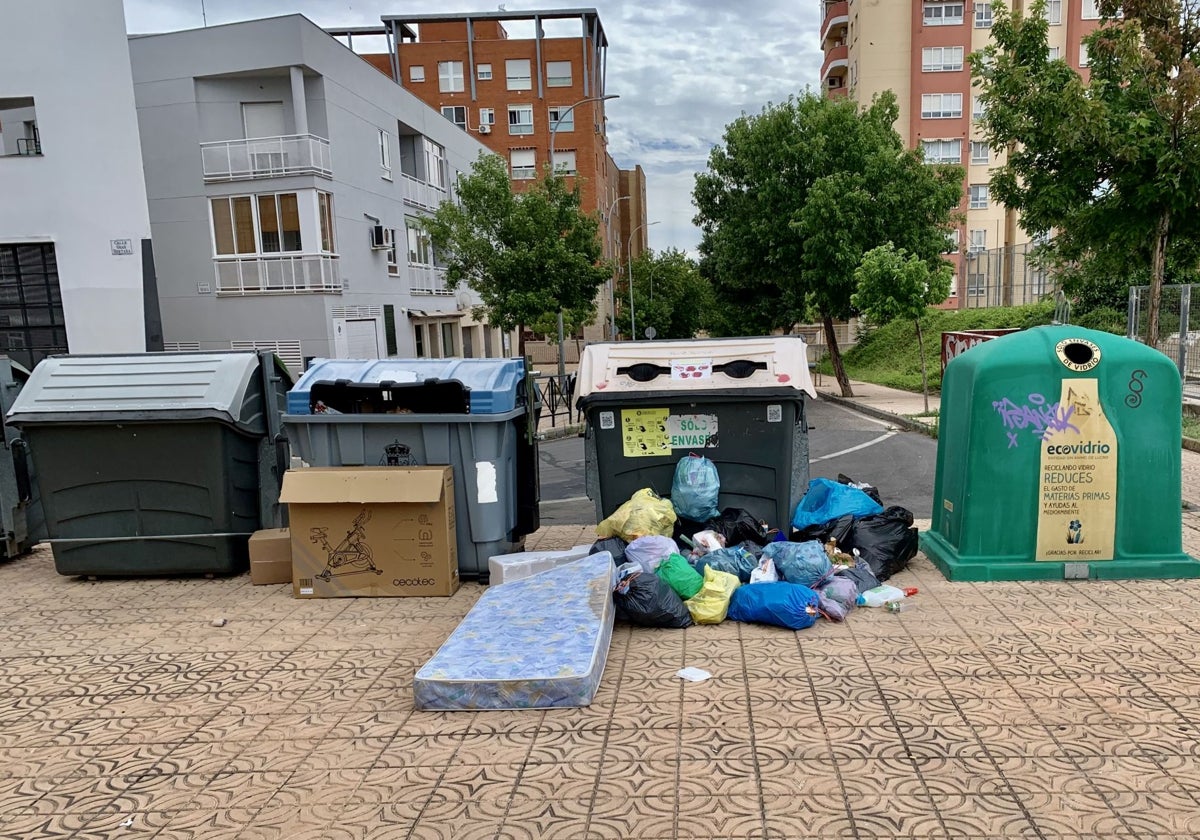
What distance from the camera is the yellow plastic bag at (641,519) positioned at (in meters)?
5.29

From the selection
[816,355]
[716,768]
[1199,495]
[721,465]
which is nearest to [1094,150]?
[1199,495]

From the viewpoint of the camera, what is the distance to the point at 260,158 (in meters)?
20.8

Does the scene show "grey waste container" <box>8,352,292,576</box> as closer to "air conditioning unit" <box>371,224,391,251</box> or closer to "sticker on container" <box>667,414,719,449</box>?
"sticker on container" <box>667,414,719,449</box>

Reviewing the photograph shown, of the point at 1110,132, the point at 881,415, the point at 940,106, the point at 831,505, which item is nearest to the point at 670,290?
the point at 940,106

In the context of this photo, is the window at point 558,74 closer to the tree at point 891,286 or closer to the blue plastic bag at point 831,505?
the tree at point 891,286

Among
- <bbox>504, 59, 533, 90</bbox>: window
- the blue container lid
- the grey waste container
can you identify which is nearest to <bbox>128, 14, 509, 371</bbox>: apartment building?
the grey waste container

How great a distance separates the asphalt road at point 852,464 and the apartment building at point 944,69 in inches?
1222

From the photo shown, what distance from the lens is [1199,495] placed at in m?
7.71

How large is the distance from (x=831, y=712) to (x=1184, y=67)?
8681mm

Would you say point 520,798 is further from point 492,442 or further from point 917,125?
point 917,125

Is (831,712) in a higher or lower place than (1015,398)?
lower

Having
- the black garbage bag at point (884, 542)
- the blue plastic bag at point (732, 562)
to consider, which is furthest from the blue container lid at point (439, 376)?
the black garbage bag at point (884, 542)

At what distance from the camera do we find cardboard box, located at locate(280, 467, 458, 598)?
5.19m

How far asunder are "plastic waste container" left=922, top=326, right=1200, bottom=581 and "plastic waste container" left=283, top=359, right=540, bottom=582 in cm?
299
